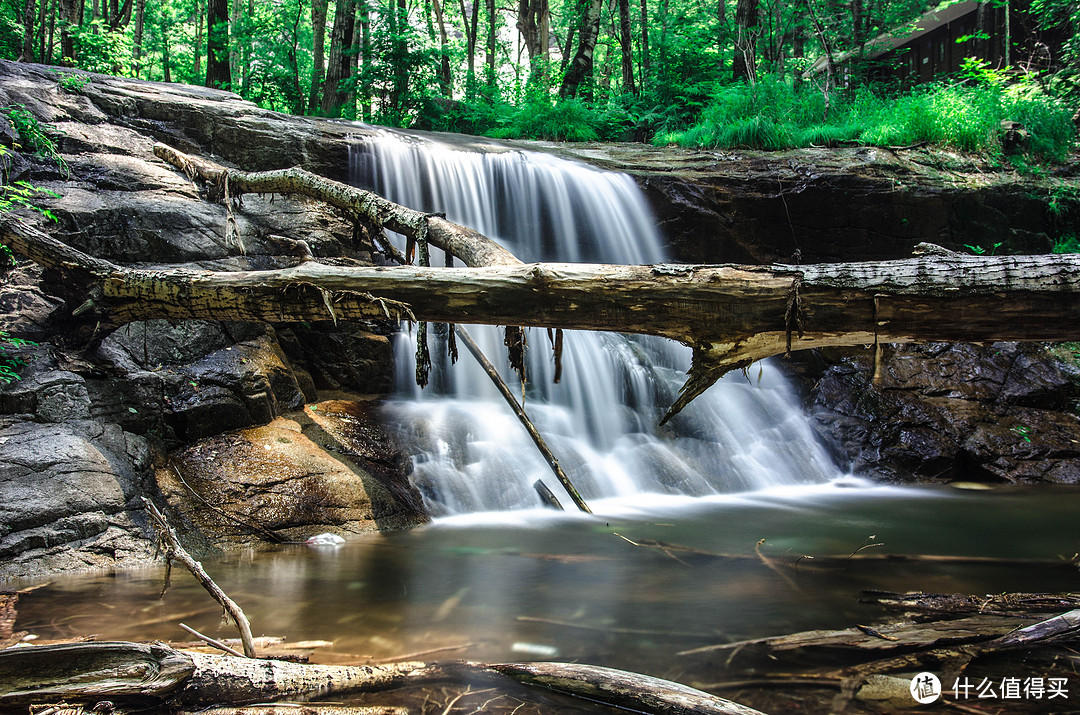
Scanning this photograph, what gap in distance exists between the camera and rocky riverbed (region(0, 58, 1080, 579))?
470 centimetres

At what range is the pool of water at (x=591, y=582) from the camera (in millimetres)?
3121

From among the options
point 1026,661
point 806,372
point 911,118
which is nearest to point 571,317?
point 1026,661

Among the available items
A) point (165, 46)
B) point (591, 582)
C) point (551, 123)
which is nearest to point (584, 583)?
point (591, 582)

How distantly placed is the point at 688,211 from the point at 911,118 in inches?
179

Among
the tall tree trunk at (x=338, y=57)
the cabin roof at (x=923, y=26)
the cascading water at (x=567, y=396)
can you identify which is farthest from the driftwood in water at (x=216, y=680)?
the cabin roof at (x=923, y=26)

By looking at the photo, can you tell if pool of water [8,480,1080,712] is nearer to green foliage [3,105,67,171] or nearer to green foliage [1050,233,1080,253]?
green foliage [3,105,67,171]

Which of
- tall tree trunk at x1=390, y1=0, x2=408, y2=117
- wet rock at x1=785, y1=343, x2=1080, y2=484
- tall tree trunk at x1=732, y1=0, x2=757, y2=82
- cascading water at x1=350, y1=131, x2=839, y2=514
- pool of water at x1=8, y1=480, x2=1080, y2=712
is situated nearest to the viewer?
pool of water at x1=8, y1=480, x2=1080, y2=712

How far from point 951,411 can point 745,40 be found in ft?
32.9

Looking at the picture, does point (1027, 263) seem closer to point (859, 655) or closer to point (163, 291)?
point (859, 655)

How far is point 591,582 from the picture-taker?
3998 mm

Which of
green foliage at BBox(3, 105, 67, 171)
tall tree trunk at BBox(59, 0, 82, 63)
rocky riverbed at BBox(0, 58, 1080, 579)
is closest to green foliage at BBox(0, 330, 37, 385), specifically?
rocky riverbed at BBox(0, 58, 1080, 579)

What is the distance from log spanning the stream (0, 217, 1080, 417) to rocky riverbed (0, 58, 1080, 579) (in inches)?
61.9

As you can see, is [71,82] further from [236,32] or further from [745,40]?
[745,40]

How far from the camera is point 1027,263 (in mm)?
3158
